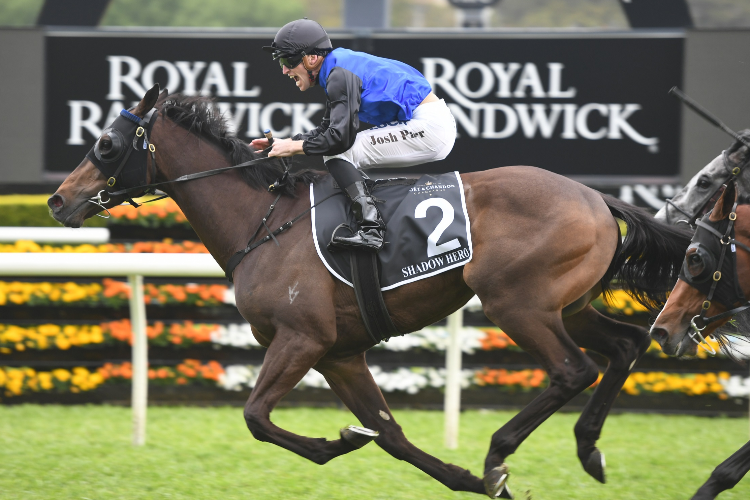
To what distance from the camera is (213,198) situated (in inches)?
142

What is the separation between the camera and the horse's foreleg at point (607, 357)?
11.7ft

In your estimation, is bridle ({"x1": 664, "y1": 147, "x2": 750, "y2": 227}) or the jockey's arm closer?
the jockey's arm

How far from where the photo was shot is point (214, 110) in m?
3.72

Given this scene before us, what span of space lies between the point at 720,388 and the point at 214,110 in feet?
12.3

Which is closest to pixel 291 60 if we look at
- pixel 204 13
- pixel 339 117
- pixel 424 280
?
pixel 339 117

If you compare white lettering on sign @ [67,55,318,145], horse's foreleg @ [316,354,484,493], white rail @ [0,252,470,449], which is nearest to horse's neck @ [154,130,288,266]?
horse's foreleg @ [316,354,484,493]

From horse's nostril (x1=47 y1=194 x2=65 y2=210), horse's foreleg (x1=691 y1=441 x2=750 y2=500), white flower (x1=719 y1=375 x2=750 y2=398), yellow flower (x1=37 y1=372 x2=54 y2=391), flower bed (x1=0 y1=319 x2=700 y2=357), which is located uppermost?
horse's nostril (x1=47 y1=194 x2=65 y2=210)

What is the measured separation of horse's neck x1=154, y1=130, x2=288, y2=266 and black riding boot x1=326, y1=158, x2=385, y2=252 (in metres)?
0.41

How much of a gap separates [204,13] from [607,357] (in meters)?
6.96

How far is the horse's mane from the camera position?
365 centimetres

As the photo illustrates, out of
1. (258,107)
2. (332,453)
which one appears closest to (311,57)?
(332,453)

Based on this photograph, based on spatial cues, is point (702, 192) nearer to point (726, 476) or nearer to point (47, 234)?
point (726, 476)

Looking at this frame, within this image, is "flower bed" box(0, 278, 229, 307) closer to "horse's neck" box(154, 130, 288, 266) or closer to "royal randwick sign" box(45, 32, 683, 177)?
"royal randwick sign" box(45, 32, 683, 177)

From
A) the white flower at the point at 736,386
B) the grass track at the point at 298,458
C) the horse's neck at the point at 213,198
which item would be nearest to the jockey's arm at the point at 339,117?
the horse's neck at the point at 213,198
